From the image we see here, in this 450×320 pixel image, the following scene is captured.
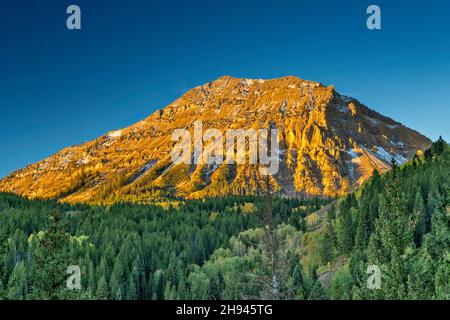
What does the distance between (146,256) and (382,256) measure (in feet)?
493

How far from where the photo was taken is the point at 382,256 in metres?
56.1

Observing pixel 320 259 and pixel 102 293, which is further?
pixel 320 259

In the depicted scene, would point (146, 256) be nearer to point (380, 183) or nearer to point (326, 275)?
point (326, 275)

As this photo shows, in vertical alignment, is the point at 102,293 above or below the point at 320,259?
below

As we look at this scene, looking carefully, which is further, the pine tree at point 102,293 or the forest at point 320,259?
the pine tree at point 102,293

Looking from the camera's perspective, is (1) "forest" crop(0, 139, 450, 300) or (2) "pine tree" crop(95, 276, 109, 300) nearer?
(1) "forest" crop(0, 139, 450, 300)

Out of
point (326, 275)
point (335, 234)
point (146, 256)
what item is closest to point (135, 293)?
point (146, 256)

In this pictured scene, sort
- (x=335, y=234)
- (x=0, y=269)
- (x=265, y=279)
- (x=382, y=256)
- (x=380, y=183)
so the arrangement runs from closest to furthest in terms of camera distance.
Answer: (x=265, y=279)
(x=0, y=269)
(x=382, y=256)
(x=335, y=234)
(x=380, y=183)

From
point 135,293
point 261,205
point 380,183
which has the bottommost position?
point 135,293

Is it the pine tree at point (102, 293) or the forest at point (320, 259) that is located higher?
the forest at point (320, 259)

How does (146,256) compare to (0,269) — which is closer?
(0,269)

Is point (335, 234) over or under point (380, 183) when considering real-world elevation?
under

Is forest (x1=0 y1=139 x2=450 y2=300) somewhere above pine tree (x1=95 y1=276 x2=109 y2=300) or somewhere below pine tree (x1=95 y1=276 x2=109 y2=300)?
above
